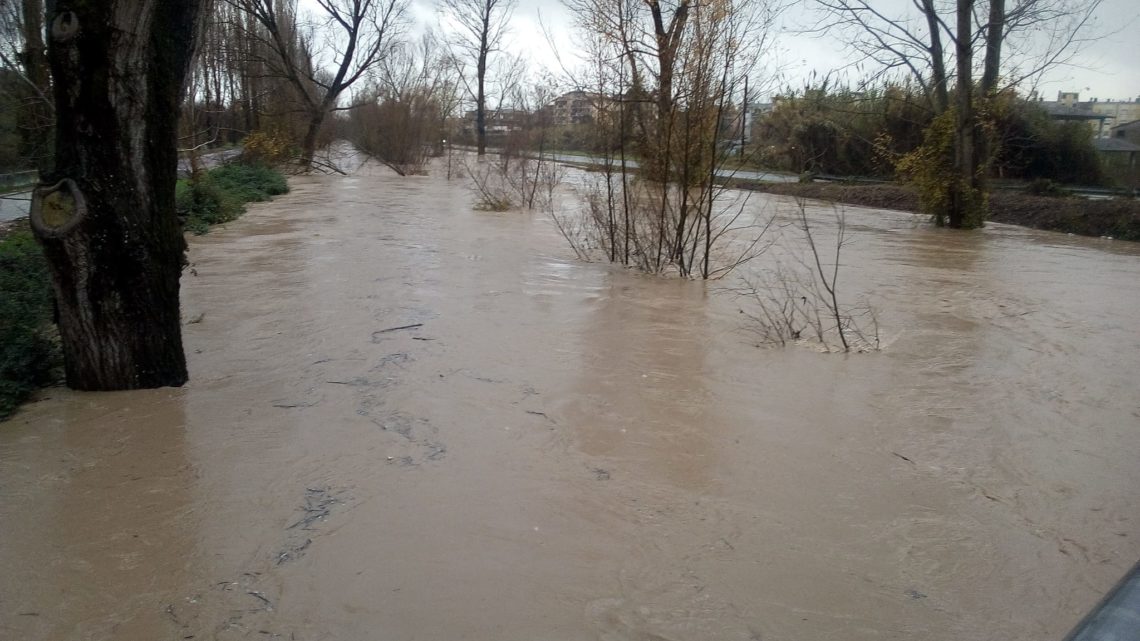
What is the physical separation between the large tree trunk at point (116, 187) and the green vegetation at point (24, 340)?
296 millimetres

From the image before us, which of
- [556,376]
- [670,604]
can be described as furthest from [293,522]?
[556,376]

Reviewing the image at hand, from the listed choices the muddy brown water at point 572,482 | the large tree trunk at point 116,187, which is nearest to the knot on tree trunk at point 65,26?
the large tree trunk at point 116,187

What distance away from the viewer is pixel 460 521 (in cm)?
440

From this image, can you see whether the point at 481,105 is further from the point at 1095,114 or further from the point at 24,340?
the point at 24,340

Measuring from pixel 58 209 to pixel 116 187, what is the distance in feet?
1.19

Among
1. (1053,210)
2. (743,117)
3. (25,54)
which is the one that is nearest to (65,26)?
(743,117)

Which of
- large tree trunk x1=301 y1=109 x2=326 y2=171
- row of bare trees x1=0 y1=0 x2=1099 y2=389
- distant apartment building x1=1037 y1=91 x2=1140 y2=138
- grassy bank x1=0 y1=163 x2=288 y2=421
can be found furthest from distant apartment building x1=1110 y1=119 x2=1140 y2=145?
grassy bank x1=0 y1=163 x2=288 y2=421

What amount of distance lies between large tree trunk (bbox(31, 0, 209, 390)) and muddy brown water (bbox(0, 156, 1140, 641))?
39 cm

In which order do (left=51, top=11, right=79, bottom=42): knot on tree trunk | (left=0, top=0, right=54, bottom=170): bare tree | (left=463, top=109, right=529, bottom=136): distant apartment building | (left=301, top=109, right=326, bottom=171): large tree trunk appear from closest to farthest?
(left=51, top=11, right=79, bottom=42): knot on tree trunk < (left=0, top=0, right=54, bottom=170): bare tree < (left=463, top=109, right=529, bottom=136): distant apartment building < (left=301, top=109, right=326, bottom=171): large tree trunk

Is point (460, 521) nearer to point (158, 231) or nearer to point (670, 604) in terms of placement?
point (670, 604)

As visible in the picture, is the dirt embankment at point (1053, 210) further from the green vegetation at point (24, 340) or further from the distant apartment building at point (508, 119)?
the green vegetation at point (24, 340)

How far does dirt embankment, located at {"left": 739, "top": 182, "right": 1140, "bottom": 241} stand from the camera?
1723 cm

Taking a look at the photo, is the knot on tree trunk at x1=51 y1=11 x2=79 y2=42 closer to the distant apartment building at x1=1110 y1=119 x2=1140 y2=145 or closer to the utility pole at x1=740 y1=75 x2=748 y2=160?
the utility pole at x1=740 y1=75 x2=748 y2=160

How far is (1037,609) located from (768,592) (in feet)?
3.82
